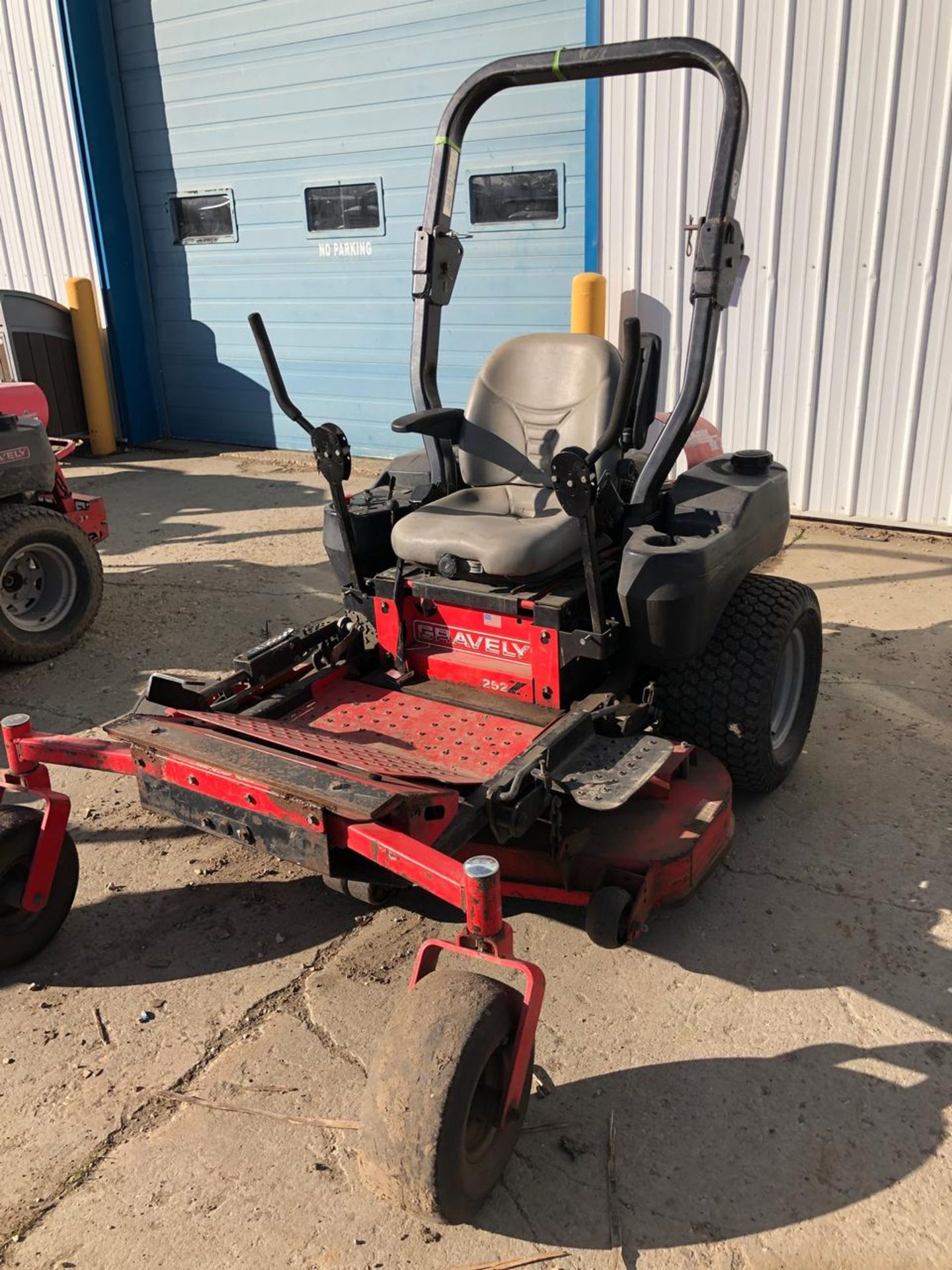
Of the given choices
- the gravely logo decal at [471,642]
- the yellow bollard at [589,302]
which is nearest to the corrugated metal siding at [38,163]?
the yellow bollard at [589,302]

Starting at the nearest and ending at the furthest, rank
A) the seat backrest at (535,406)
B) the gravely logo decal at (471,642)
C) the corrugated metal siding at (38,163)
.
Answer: the gravely logo decal at (471,642) < the seat backrest at (535,406) < the corrugated metal siding at (38,163)

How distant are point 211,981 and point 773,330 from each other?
5.32 m

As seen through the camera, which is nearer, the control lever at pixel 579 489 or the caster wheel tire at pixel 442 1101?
the caster wheel tire at pixel 442 1101

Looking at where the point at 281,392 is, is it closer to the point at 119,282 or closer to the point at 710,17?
the point at 710,17

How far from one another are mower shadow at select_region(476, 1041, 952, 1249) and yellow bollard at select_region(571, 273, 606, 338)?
17.3 feet

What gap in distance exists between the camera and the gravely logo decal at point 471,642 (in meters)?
3.22

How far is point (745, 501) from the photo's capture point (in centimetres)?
323

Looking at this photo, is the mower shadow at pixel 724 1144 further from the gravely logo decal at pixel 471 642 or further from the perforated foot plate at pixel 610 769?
the gravely logo decal at pixel 471 642

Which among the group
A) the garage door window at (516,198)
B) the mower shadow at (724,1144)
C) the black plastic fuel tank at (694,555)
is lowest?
the mower shadow at (724,1144)

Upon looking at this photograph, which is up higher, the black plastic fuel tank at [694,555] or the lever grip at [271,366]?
the lever grip at [271,366]

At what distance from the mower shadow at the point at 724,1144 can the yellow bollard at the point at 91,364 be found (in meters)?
8.87

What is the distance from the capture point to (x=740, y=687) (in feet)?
10.5

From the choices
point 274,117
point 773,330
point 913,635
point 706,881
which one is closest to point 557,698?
point 706,881

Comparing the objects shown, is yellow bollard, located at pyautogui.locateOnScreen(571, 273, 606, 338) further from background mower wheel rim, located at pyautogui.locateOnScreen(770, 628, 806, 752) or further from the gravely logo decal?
the gravely logo decal
